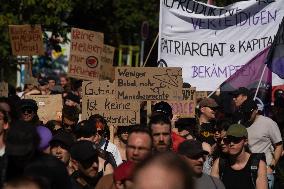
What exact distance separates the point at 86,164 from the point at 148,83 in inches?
188

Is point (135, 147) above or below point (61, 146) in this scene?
above

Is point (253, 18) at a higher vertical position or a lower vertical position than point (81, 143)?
higher

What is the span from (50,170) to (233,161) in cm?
312

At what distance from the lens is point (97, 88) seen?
→ 1200cm

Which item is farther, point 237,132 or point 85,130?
point 85,130

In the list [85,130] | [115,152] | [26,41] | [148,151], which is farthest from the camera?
[26,41]

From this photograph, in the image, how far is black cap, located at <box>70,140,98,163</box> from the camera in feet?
22.2

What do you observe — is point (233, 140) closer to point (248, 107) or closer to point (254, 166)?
point (254, 166)

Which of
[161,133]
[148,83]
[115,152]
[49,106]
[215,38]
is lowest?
[115,152]

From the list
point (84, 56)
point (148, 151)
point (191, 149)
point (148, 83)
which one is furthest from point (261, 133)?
point (84, 56)

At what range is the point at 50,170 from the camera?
5.26 metres

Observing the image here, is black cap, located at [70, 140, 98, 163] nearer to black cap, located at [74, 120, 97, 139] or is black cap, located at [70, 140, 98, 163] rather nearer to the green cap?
black cap, located at [74, 120, 97, 139]

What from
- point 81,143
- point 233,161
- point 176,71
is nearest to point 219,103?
point 176,71

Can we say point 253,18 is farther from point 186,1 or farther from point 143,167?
point 143,167
